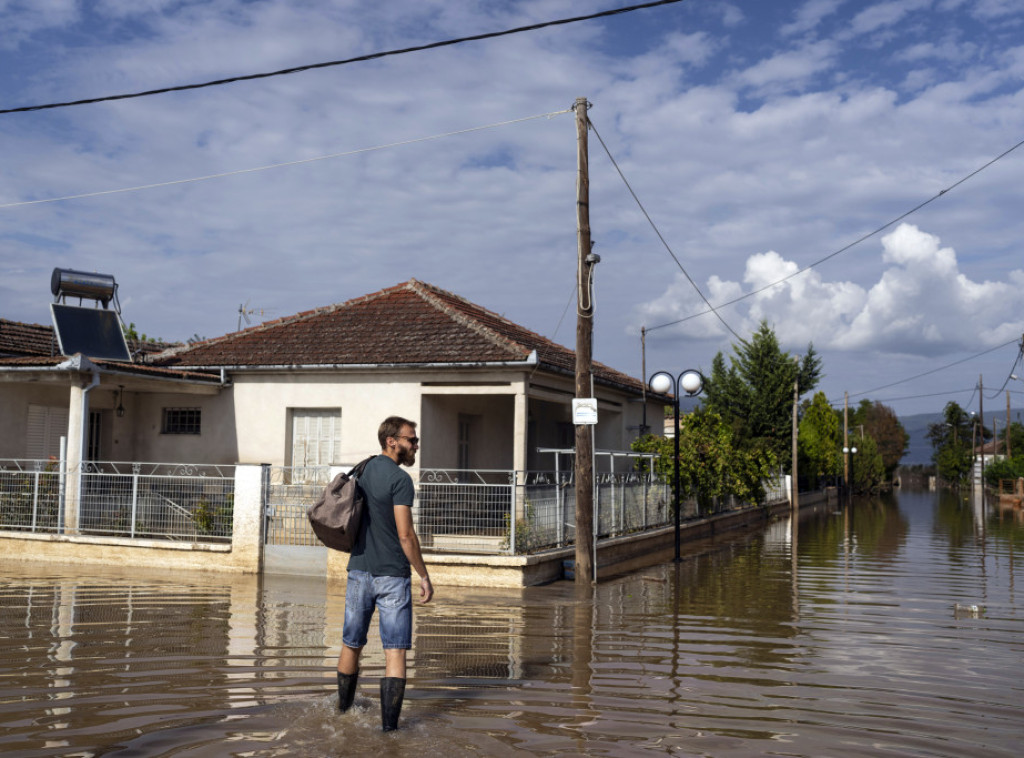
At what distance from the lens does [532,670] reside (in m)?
8.09

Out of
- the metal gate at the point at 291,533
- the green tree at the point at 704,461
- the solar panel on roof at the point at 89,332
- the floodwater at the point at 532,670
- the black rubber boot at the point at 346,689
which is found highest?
the solar panel on roof at the point at 89,332

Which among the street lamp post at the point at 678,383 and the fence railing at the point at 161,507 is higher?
the street lamp post at the point at 678,383

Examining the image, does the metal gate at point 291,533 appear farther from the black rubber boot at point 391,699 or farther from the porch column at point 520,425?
the black rubber boot at point 391,699

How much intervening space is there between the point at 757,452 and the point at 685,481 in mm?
7153

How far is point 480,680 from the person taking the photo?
301 inches

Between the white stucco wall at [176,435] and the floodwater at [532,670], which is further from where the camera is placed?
the white stucco wall at [176,435]

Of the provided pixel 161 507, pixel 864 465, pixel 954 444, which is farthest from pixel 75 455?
pixel 954 444

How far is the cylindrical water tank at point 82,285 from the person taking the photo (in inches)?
821

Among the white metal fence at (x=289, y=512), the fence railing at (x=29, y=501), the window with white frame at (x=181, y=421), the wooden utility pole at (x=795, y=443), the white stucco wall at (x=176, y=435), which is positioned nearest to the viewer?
the white metal fence at (x=289, y=512)

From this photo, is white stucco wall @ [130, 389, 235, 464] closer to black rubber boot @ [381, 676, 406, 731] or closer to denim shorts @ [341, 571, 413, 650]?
denim shorts @ [341, 571, 413, 650]

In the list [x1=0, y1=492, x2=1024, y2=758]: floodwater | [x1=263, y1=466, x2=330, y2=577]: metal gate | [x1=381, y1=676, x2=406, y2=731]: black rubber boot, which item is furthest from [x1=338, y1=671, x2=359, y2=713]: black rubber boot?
[x1=263, y1=466, x2=330, y2=577]: metal gate

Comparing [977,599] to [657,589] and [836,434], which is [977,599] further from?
[836,434]

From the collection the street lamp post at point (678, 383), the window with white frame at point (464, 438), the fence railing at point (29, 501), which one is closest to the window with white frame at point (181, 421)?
the fence railing at point (29, 501)

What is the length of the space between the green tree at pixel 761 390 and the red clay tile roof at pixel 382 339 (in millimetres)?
25704
